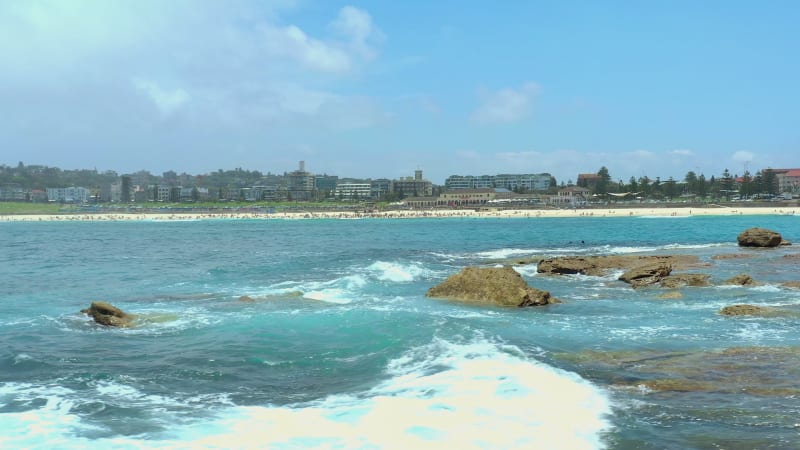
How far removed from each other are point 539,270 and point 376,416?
20.4 meters

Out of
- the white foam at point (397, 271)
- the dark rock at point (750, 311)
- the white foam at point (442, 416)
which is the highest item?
the dark rock at point (750, 311)

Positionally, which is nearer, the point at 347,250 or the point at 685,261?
the point at 685,261

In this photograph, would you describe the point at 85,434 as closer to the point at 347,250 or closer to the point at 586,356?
the point at 586,356

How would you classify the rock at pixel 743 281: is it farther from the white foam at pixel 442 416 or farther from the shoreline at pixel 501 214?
the shoreline at pixel 501 214

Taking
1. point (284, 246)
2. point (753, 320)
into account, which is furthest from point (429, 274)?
point (284, 246)

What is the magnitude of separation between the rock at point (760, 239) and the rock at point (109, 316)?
120 ft

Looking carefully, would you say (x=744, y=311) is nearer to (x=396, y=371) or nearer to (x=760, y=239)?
(x=396, y=371)

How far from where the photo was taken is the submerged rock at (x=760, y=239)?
3953 centimetres

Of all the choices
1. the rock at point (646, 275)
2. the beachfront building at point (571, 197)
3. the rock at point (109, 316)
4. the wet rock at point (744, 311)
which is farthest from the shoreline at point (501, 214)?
the rock at point (109, 316)

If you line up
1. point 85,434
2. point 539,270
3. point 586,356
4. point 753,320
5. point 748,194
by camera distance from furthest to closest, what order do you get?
point 748,194
point 539,270
point 753,320
point 586,356
point 85,434

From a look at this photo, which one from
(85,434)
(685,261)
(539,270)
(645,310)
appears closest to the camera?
(85,434)

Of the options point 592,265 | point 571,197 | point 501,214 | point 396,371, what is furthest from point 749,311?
point 571,197

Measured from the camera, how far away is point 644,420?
907cm

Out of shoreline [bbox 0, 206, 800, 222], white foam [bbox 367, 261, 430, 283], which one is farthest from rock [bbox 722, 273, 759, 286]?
shoreline [bbox 0, 206, 800, 222]
